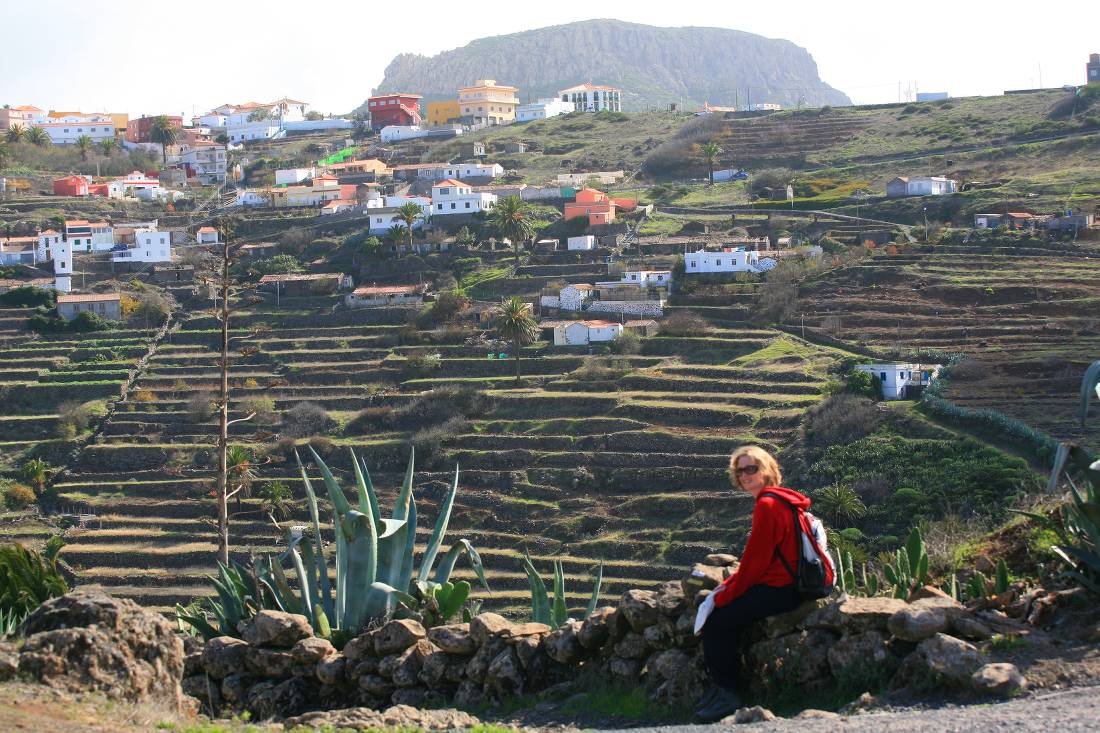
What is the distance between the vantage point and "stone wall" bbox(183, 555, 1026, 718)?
22.9 feet

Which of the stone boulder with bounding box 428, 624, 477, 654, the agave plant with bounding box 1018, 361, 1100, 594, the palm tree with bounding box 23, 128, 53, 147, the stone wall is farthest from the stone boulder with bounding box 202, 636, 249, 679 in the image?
the palm tree with bounding box 23, 128, 53, 147

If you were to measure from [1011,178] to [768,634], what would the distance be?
177 ft

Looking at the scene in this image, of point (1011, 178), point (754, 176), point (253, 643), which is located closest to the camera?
point (253, 643)

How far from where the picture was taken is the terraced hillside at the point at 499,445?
33.2 meters

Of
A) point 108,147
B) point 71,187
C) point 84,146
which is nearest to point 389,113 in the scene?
point 108,147

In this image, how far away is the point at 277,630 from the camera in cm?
933

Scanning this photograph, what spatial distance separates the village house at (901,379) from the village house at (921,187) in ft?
67.9

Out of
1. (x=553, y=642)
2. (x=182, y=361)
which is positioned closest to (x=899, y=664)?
(x=553, y=642)

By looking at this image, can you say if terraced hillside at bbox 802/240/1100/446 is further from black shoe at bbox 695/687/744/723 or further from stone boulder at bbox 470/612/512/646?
black shoe at bbox 695/687/744/723

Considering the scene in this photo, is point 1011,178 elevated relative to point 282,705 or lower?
elevated

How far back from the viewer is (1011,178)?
189ft

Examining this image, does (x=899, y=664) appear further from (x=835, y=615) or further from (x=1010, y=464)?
(x=1010, y=464)

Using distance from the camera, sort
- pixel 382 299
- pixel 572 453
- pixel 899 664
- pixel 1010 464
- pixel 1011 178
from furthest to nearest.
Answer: pixel 1011 178
pixel 382 299
pixel 572 453
pixel 1010 464
pixel 899 664

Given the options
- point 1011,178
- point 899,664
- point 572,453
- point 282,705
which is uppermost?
point 1011,178
